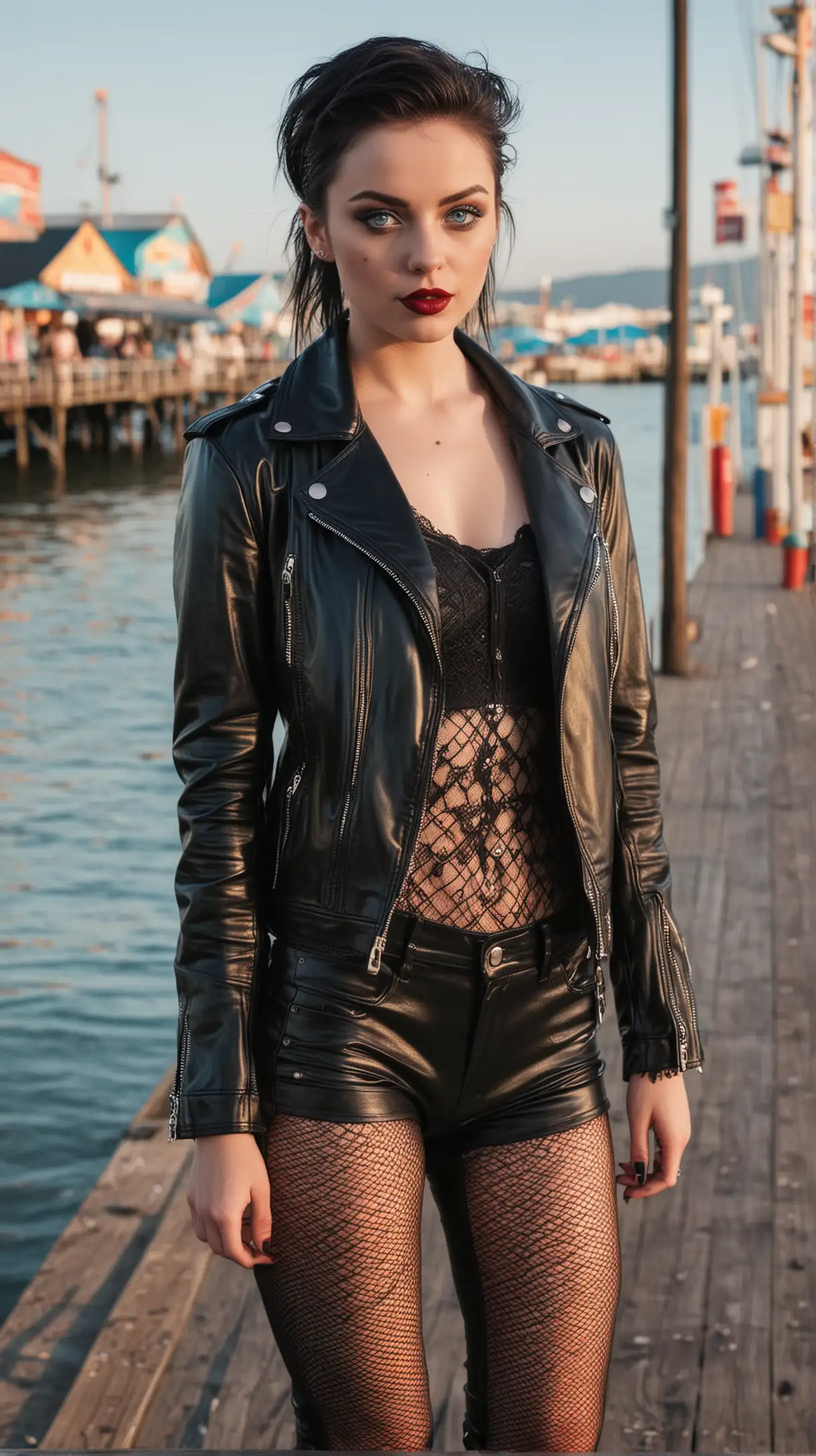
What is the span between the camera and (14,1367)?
3.66 metres

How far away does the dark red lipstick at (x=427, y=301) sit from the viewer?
1.91m

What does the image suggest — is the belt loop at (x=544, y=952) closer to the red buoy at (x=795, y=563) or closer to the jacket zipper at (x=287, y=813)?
the jacket zipper at (x=287, y=813)

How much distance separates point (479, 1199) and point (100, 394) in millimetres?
43862

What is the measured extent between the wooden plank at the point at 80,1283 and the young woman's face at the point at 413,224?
8.11 ft

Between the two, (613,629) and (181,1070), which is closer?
(181,1070)

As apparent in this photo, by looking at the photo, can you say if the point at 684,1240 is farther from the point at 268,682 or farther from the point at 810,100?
the point at 810,100

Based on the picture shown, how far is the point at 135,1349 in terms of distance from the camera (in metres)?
3.40

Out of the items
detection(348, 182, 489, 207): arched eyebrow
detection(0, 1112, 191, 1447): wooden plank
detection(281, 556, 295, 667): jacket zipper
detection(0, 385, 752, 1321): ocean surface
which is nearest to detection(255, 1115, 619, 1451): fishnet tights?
detection(281, 556, 295, 667): jacket zipper

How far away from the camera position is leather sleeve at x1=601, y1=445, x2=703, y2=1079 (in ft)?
6.73

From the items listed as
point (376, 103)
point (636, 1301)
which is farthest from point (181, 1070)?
point (636, 1301)

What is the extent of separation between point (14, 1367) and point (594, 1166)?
217 centimetres

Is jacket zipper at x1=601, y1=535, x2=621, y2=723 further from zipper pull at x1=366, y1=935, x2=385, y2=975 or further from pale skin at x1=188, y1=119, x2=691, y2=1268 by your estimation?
zipper pull at x1=366, y1=935, x2=385, y2=975

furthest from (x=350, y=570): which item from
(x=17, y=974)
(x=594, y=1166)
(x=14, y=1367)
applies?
(x=17, y=974)

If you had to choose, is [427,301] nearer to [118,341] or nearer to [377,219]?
[377,219]
